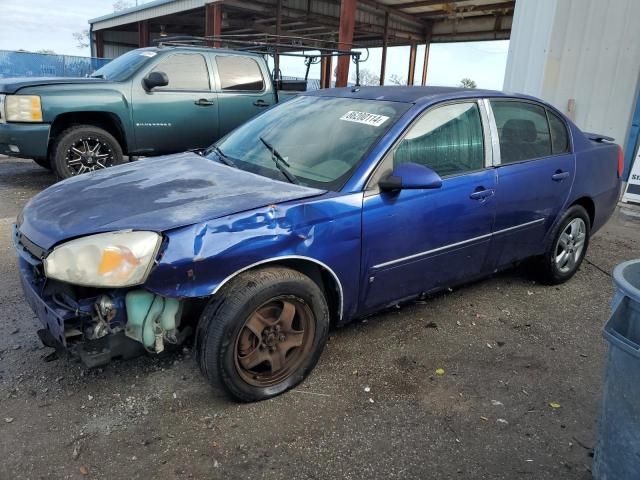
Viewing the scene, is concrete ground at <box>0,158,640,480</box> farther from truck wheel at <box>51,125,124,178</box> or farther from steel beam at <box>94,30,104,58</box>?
steel beam at <box>94,30,104,58</box>

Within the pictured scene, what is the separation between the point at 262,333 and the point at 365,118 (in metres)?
1.49

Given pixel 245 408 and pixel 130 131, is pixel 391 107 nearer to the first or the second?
pixel 245 408

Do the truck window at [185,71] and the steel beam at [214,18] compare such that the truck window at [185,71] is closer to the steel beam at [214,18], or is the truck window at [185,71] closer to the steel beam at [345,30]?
the steel beam at [345,30]

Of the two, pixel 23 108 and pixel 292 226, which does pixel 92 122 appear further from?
pixel 292 226

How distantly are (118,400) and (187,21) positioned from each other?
26.3 metres

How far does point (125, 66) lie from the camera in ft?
23.2

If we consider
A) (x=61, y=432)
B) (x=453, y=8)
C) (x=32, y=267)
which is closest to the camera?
(x=61, y=432)

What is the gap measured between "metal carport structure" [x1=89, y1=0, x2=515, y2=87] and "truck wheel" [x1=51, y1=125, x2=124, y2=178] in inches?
279

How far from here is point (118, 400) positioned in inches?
104

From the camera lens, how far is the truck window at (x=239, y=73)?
7.42 metres

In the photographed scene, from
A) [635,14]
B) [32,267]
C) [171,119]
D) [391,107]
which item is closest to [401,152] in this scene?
[391,107]

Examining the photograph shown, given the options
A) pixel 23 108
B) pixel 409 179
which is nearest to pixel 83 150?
pixel 23 108

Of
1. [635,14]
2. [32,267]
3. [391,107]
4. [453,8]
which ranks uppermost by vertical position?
[453,8]

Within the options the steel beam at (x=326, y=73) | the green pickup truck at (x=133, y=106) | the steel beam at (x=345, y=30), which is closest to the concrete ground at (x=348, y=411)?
the green pickup truck at (x=133, y=106)
